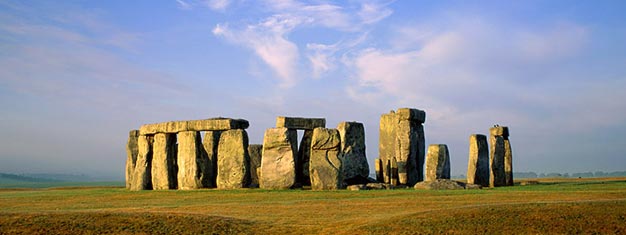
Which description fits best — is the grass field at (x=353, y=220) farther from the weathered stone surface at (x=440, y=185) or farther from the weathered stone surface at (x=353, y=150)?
the weathered stone surface at (x=353, y=150)

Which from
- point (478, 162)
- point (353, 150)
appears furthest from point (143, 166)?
point (478, 162)

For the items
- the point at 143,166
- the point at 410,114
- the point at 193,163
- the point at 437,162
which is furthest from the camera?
the point at 143,166

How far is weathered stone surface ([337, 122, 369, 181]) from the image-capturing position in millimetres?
24391

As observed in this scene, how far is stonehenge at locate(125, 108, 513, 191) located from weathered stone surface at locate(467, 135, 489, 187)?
39 millimetres

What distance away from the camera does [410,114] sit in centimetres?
2788

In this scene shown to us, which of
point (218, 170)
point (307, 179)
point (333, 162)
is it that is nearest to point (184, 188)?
point (218, 170)

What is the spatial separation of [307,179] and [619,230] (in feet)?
51.8

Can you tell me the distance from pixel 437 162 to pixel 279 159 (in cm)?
698

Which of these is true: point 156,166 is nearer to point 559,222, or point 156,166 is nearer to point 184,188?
point 184,188

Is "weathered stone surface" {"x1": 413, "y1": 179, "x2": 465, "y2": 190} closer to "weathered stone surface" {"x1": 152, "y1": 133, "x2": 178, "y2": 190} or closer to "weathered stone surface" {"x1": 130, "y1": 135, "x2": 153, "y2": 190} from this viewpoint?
"weathered stone surface" {"x1": 152, "y1": 133, "x2": 178, "y2": 190}

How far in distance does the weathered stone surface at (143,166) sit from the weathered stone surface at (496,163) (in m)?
14.0

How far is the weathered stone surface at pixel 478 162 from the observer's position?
2672cm

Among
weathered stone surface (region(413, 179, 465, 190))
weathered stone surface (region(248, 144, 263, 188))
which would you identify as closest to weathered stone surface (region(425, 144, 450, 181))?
weathered stone surface (region(413, 179, 465, 190))

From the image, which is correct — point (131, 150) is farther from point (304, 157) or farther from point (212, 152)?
point (304, 157)
